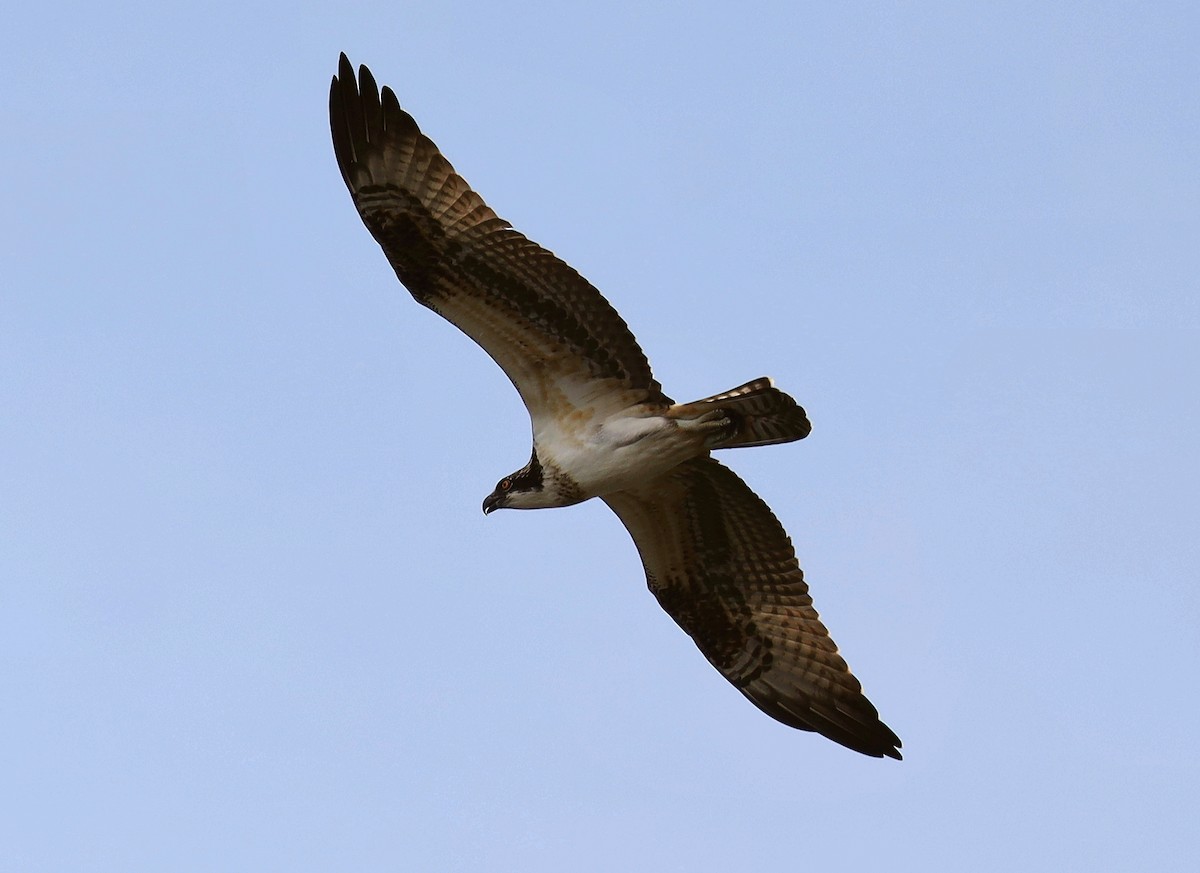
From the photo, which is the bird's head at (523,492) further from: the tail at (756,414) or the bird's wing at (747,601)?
the tail at (756,414)

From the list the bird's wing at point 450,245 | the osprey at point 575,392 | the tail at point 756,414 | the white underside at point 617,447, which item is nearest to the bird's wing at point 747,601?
the osprey at point 575,392

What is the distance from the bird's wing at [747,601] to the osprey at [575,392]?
0.02 metres

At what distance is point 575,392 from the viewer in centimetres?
1225

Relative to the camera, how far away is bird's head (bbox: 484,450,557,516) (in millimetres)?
12484

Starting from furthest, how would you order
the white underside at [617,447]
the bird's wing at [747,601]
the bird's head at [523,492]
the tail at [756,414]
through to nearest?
the bird's wing at [747,601]
the bird's head at [523,492]
the white underside at [617,447]
the tail at [756,414]

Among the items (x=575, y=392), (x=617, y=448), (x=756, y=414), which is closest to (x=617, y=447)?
(x=617, y=448)

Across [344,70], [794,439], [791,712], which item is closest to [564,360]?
[794,439]

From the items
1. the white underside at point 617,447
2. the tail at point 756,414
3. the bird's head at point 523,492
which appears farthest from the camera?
the bird's head at point 523,492

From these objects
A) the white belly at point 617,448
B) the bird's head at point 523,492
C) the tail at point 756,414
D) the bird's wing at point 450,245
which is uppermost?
the bird's wing at point 450,245

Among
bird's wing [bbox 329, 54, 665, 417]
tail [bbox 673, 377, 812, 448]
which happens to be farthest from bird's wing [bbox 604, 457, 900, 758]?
bird's wing [bbox 329, 54, 665, 417]

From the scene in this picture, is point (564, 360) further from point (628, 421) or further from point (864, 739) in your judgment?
point (864, 739)

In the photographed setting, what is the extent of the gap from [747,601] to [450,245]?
12.3ft

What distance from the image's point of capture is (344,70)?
12000mm

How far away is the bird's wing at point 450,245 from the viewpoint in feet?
38.4
